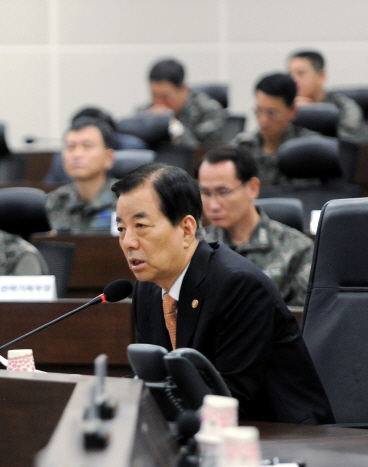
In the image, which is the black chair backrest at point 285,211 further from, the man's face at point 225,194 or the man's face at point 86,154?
the man's face at point 86,154

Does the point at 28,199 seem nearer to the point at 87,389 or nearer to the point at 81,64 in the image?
the point at 87,389

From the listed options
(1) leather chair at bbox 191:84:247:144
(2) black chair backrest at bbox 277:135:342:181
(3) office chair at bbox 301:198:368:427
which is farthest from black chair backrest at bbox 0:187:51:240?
(1) leather chair at bbox 191:84:247:144

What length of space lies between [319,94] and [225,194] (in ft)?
8.85

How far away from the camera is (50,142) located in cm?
685

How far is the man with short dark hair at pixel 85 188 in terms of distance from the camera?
3.89 metres

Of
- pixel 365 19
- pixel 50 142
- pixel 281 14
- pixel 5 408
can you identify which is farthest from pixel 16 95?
pixel 5 408

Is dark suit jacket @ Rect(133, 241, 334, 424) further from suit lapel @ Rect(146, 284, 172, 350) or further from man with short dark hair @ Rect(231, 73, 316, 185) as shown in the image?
man with short dark hair @ Rect(231, 73, 316, 185)

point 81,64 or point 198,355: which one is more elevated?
point 81,64

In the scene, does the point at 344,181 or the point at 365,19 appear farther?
the point at 365,19

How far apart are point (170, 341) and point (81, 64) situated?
5.53m

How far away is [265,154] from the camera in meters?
4.33

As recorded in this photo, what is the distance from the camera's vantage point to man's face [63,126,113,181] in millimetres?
3896

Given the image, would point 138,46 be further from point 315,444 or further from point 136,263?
point 315,444

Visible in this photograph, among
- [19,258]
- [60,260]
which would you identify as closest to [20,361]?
[19,258]
